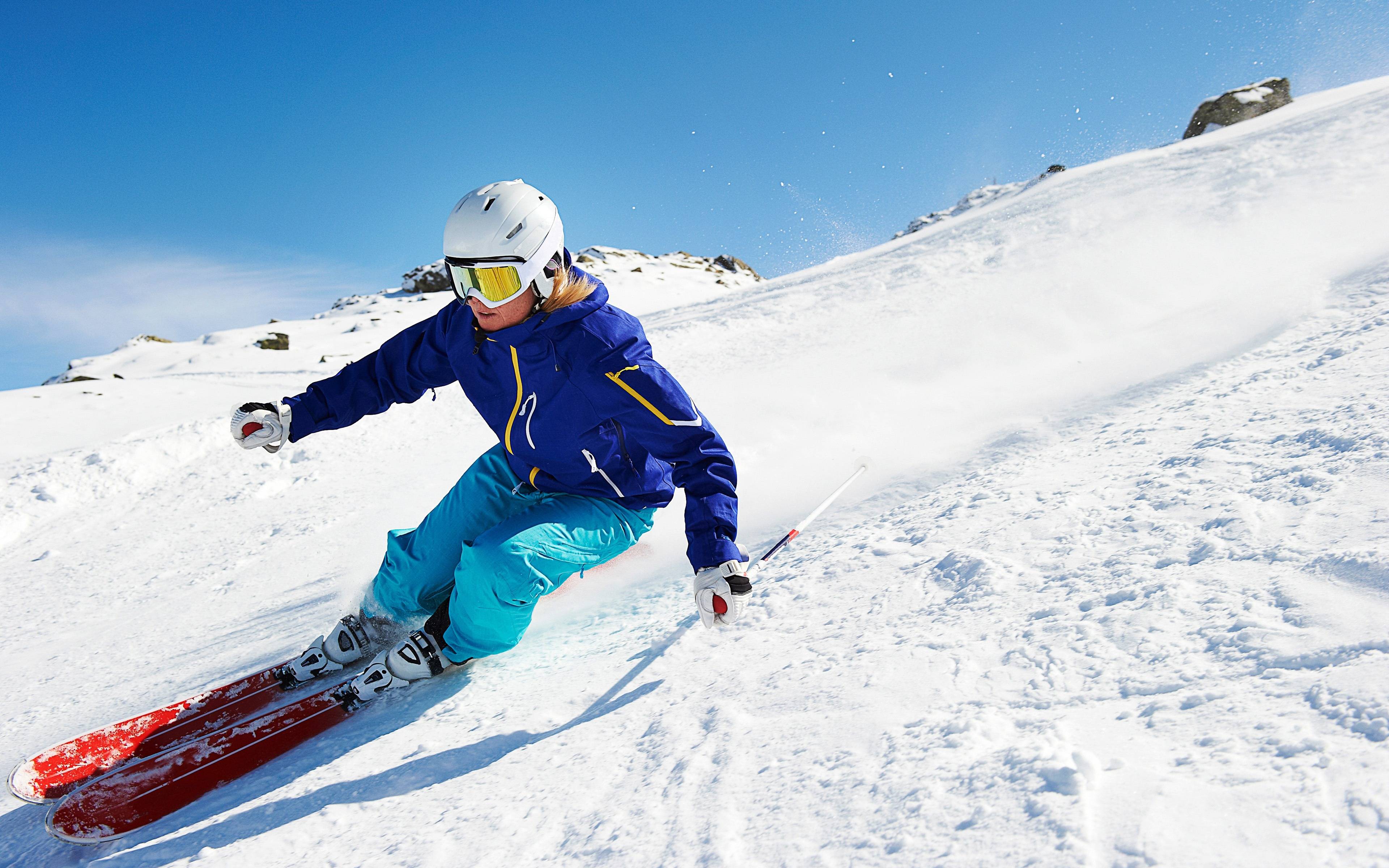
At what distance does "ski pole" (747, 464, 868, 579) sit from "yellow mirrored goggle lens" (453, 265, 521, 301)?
4.03 feet

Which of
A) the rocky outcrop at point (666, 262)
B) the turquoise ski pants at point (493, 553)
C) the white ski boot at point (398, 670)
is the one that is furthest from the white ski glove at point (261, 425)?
the rocky outcrop at point (666, 262)

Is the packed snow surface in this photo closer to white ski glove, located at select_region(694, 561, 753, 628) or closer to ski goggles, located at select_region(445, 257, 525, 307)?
white ski glove, located at select_region(694, 561, 753, 628)

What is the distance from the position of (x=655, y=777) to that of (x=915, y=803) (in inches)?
23.6

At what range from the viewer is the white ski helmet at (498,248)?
2.48 meters

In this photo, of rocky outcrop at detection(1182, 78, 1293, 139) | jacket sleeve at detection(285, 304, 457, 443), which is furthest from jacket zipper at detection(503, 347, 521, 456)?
rocky outcrop at detection(1182, 78, 1293, 139)

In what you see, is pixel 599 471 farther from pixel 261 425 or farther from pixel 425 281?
pixel 425 281

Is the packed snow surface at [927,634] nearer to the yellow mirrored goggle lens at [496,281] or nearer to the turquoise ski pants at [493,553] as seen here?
the turquoise ski pants at [493,553]

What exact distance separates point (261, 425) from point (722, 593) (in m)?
2.01

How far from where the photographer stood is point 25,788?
2.09 meters

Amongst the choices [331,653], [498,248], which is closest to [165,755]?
[331,653]

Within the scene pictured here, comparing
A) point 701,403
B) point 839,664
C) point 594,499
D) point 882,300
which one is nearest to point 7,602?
point 594,499

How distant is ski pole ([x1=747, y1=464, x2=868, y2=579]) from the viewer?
263cm

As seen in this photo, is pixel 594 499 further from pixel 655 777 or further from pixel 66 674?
pixel 66 674

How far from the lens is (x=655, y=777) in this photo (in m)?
1.68
